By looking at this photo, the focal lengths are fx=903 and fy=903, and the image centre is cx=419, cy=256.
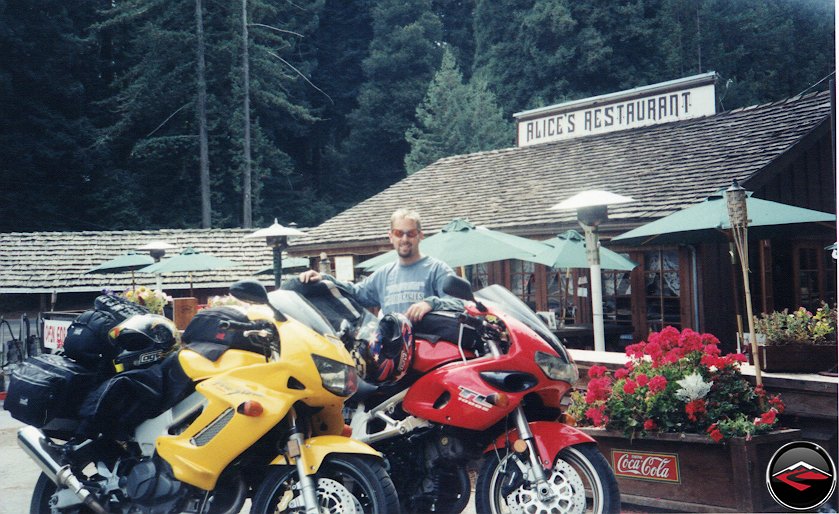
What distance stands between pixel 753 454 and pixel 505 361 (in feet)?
6.08

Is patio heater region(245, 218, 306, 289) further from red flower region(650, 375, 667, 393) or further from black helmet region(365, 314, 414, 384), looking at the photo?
black helmet region(365, 314, 414, 384)

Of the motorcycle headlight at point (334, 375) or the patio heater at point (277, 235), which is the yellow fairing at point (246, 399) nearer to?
the motorcycle headlight at point (334, 375)

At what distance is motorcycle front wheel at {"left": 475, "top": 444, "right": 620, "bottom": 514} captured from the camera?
3.65m

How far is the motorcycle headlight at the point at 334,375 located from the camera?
3805 millimetres

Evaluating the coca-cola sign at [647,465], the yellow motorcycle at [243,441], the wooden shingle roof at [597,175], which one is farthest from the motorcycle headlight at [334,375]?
the wooden shingle roof at [597,175]

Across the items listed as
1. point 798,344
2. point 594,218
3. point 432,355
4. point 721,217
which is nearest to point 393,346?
point 432,355

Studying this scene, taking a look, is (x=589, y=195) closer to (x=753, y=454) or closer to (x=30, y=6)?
(x=753, y=454)

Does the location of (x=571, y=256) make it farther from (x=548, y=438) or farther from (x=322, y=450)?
(x=322, y=450)

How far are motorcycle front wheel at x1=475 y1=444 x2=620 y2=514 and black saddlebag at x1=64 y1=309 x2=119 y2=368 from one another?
1.86 meters

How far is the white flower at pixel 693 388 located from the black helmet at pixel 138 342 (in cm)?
287

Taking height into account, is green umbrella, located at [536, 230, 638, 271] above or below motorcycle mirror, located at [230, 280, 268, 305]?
above

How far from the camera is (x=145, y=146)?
3316 centimetres

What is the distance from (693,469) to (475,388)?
A: 189 cm

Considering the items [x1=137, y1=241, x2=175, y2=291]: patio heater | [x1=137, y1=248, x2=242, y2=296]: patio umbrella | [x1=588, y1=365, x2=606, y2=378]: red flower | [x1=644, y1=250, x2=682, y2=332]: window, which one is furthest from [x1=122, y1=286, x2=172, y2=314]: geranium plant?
[x1=588, y1=365, x2=606, y2=378]: red flower
